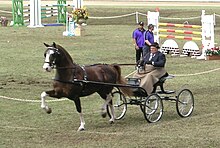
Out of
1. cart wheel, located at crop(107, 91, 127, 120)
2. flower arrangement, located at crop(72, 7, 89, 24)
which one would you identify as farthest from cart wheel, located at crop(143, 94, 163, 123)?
flower arrangement, located at crop(72, 7, 89, 24)

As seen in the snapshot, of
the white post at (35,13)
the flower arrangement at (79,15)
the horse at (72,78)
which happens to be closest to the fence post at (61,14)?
the white post at (35,13)

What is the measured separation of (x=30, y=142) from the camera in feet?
38.4

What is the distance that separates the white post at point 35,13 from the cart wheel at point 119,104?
29.4m

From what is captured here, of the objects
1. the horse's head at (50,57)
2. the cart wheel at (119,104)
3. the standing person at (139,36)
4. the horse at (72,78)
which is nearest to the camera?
the horse's head at (50,57)

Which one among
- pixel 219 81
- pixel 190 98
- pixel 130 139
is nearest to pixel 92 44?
pixel 219 81

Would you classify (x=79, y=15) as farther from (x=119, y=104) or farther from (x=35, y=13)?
(x=119, y=104)

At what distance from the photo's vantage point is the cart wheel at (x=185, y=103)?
47.8 ft

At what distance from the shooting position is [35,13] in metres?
43.9

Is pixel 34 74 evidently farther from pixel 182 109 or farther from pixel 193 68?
pixel 182 109

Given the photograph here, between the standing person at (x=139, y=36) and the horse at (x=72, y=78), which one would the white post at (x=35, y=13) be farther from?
the horse at (x=72, y=78)

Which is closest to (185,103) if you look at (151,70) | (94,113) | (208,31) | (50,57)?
(151,70)

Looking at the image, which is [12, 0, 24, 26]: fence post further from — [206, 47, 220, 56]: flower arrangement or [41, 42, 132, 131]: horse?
[41, 42, 132, 131]: horse

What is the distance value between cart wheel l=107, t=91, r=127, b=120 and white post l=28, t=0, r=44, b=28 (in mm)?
29439

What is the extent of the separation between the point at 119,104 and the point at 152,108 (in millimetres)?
1030
